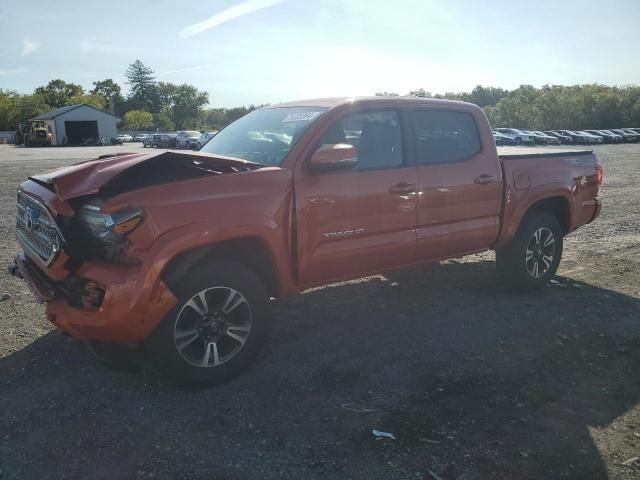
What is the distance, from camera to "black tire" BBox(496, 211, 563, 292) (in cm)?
528

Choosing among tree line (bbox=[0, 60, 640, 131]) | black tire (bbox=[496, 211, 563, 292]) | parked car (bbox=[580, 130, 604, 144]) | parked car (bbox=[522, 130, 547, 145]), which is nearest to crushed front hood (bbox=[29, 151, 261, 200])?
black tire (bbox=[496, 211, 563, 292])

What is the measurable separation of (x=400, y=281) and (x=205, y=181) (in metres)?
3.24

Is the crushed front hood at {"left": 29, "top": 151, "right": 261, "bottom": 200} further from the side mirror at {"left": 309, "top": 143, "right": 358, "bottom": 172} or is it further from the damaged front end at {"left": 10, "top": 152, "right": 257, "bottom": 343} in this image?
the side mirror at {"left": 309, "top": 143, "right": 358, "bottom": 172}

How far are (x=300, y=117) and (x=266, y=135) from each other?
33cm

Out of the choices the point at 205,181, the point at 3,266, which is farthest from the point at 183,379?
the point at 3,266

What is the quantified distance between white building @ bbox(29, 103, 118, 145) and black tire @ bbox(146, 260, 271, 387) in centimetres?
6448

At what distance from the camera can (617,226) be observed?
870cm

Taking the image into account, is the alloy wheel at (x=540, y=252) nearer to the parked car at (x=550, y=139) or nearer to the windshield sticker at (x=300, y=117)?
the windshield sticker at (x=300, y=117)

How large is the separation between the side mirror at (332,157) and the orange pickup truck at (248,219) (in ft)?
0.03

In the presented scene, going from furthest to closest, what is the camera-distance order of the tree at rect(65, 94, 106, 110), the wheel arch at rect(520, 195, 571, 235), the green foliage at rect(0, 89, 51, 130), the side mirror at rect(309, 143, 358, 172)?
1. the tree at rect(65, 94, 106, 110)
2. the green foliage at rect(0, 89, 51, 130)
3. the wheel arch at rect(520, 195, 571, 235)
4. the side mirror at rect(309, 143, 358, 172)

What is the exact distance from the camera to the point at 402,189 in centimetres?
421

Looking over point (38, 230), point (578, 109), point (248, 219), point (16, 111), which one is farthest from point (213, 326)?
point (16, 111)

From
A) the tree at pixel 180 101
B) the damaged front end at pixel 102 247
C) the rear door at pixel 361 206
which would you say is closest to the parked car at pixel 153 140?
the rear door at pixel 361 206

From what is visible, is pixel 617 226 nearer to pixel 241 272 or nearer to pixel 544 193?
pixel 544 193
